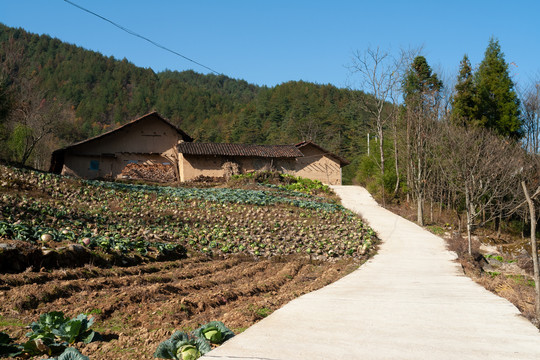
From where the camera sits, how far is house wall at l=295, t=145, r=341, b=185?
1521 inches

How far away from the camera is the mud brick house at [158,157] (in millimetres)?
34938

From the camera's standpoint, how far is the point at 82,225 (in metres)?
14.0

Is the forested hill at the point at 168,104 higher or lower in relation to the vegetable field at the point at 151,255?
higher

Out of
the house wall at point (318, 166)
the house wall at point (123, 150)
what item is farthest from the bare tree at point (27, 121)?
the house wall at point (318, 166)

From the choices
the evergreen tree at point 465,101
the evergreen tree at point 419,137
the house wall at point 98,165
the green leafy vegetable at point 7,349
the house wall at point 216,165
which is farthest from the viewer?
the house wall at point 216,165

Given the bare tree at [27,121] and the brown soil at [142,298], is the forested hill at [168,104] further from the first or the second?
the brown soil at [142,298]

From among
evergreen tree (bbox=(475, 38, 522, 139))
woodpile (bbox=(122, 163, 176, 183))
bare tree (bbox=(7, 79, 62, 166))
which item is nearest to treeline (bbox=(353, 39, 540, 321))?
evergreen tree (bbox=(475, 38, 522, 139))

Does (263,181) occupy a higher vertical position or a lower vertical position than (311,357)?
higher

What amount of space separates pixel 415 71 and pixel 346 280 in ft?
110

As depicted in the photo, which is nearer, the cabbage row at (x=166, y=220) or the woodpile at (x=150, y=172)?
the cabbage row at (x=166, y=220)

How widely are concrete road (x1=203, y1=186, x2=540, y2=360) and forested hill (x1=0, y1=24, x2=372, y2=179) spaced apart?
39.4 m

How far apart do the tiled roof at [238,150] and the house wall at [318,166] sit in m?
1.23

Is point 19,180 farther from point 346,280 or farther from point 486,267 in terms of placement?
point 486,267

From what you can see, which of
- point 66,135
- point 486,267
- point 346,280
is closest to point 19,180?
point 346,280
